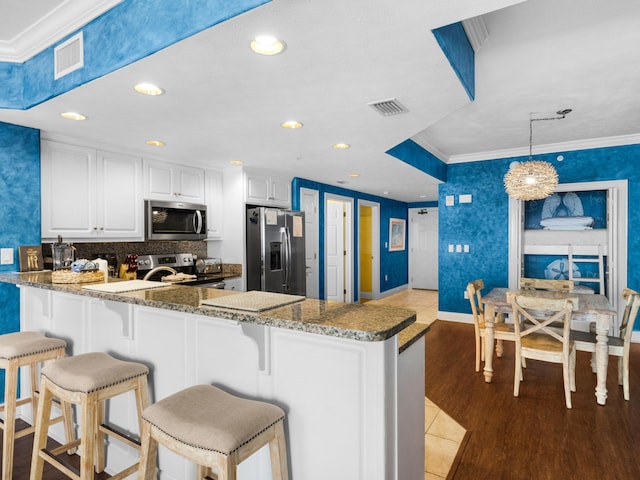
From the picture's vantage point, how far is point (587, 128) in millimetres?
4125

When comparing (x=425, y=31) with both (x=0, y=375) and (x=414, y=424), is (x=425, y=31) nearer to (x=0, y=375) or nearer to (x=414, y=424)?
(x=414, y=424)

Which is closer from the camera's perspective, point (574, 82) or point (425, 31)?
point (425, 31)

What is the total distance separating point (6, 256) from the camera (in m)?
2.70

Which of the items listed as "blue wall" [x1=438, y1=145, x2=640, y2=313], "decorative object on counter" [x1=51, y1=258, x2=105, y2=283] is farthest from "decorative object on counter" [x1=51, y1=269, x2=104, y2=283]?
"blue wall" [x1=438, y1=145, x2=640, y2=313]

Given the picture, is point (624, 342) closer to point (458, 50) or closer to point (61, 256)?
point (458, 50)

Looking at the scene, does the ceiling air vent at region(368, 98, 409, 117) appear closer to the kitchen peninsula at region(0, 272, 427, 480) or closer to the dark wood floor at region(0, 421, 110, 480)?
the kitchen peninsula at region(0, 272, 427, 480)

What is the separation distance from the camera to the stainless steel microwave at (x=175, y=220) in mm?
3709

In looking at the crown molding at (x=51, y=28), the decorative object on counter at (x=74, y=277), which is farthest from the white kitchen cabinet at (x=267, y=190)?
the crown molding at (x=51, y=28)

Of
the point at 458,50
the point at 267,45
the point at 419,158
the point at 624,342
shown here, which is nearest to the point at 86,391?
the point at 267,45

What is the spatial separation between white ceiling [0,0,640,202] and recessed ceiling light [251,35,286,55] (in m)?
0.03

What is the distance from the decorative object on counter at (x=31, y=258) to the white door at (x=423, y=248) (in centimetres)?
778

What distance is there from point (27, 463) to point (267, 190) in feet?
11.3

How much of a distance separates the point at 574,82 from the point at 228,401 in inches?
133

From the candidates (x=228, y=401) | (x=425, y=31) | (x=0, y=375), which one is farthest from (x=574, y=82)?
(x=0, y=375)
